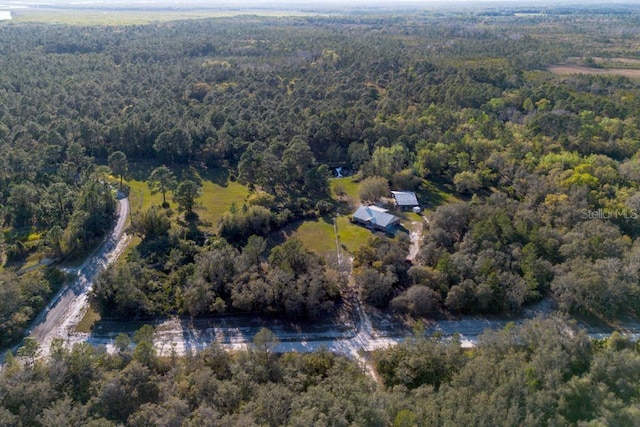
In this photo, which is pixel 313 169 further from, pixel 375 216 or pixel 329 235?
pixel 329 235

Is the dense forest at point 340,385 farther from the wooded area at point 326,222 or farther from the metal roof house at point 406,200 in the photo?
the metal roof house at point 406,200

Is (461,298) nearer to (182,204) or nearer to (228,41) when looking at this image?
(182,204)

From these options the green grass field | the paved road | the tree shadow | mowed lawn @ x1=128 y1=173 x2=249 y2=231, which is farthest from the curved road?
mowed lawn @ x1=128 y1=173 x2=249 y2=231

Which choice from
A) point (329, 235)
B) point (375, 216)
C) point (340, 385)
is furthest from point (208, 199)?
point (340, 385)

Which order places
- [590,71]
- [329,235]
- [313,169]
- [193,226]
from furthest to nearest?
[590,71]
[313,169]
[193,226]
[329,235]

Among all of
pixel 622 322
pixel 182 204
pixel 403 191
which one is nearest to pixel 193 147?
pixel 182 204

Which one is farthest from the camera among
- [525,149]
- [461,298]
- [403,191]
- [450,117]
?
[450,117]

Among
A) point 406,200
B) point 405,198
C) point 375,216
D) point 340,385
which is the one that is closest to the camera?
point 340,385
